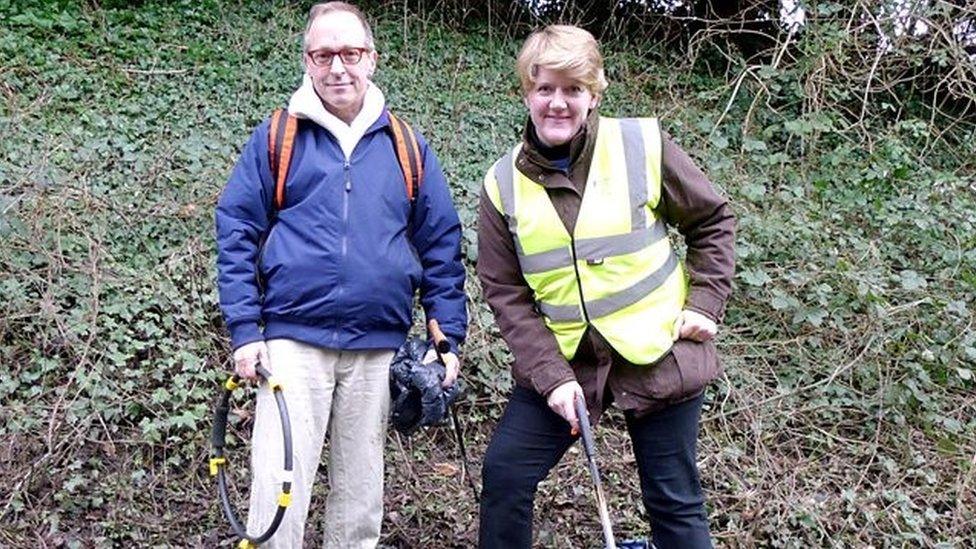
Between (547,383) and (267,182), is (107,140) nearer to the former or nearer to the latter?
(267,182)

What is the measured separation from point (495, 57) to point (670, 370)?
609cm

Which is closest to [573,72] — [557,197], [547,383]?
[557,197]

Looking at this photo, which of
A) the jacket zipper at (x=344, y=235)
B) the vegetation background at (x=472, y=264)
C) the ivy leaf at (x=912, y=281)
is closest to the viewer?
the jacket zipper at (x=344, y=235)

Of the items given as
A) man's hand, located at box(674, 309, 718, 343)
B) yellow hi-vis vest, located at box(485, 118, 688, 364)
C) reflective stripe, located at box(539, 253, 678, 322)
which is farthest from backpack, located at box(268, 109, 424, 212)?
man's hand, located at box(674, 309, 718, 343)

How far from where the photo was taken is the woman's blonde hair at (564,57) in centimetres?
265

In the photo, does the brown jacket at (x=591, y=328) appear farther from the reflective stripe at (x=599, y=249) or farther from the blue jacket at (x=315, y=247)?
the blue jacket at (x=315, y=247)

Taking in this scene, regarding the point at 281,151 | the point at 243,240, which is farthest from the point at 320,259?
the point at 281,151

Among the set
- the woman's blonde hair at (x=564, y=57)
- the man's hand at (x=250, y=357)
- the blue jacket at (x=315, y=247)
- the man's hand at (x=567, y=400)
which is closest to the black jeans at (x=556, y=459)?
the man's hand at (x=567, y=400)

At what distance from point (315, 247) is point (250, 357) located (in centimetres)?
37

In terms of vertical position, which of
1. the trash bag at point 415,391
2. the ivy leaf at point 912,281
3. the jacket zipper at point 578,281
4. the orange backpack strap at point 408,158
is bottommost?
the ivy leaf at point 912,281

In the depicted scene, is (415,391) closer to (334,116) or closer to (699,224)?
(334,116)

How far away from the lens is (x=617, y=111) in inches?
304

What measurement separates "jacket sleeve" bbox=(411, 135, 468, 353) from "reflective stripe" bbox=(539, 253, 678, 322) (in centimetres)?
44

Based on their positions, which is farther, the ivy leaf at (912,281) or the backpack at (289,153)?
the ivy leaf at (912,281)
